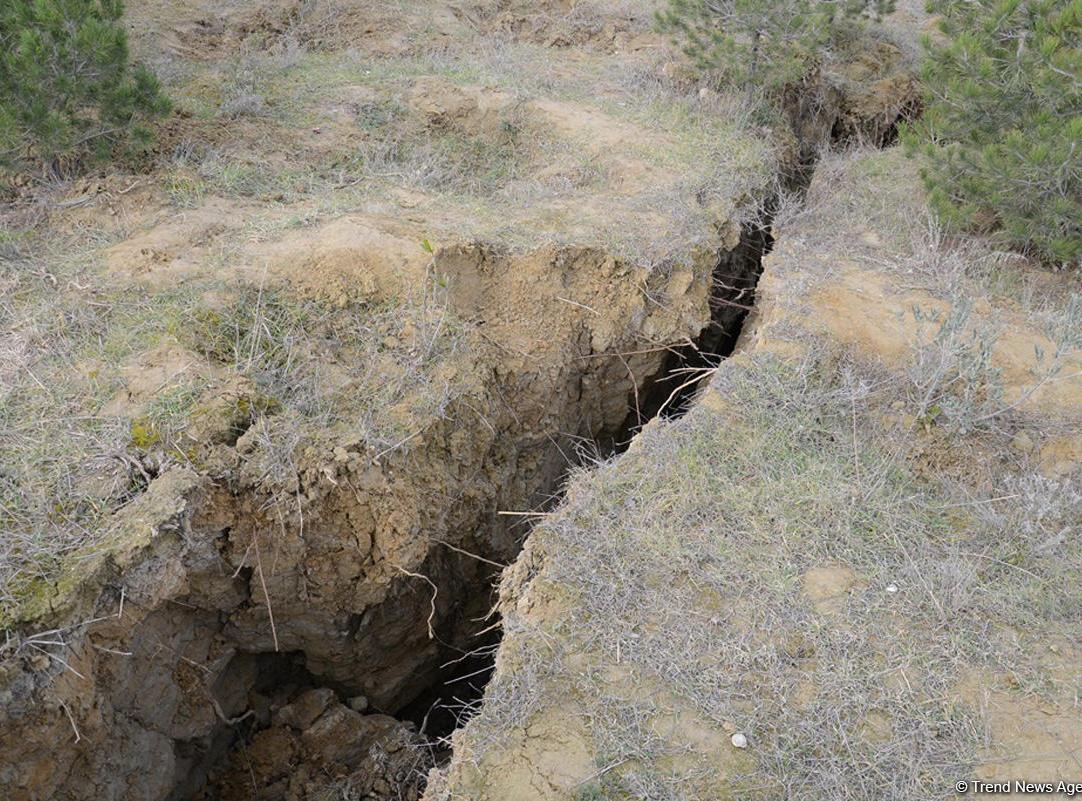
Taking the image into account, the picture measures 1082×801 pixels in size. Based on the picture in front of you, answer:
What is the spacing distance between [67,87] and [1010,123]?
18.3 ft

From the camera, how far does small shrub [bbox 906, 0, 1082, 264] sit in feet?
15.2

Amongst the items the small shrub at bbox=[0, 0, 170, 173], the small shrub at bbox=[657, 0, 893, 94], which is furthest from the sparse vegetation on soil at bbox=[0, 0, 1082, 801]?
the small shrub at bbox=[657, 0, 893, 94]

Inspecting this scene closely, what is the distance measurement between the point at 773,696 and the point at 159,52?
677cm

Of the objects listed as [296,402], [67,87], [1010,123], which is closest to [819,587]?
[296,402]

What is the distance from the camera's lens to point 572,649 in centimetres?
309

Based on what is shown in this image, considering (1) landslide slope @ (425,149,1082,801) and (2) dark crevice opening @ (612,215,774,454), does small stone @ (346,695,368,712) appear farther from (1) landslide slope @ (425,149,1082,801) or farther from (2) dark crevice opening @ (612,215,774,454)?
(2) dark crevice opening @ (612,215,774,454)

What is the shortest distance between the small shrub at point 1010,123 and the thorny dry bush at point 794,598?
1.81 m

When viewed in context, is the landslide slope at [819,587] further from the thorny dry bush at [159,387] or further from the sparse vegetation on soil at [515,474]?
the thorny dry bush at [159,387]

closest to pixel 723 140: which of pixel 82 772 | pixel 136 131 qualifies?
pixel 136 131

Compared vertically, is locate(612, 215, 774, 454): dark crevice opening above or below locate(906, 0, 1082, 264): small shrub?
below

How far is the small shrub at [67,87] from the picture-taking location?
4664mm

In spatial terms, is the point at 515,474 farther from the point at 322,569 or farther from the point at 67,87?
the point at 67,87

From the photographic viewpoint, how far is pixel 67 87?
4.85 meters

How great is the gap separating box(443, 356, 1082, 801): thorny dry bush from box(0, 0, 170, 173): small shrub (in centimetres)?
375
